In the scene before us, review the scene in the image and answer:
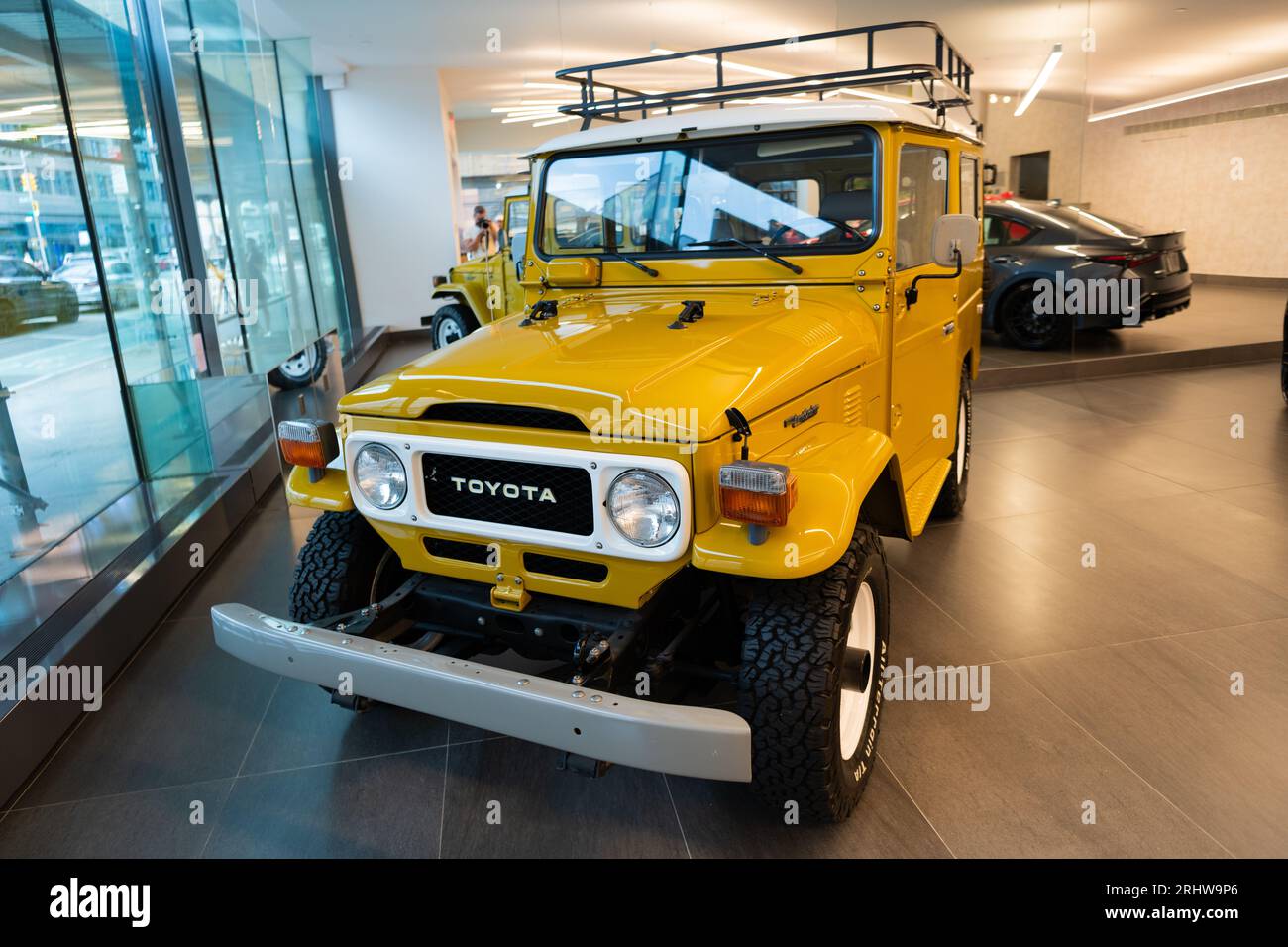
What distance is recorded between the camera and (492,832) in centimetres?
251

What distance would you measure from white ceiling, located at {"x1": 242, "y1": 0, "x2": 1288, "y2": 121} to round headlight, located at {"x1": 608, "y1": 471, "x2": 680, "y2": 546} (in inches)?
298

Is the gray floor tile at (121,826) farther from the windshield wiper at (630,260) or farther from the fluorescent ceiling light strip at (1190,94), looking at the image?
the fluorescent ceiling light strip at (1190,94)

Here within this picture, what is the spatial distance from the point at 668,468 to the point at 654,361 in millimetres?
426

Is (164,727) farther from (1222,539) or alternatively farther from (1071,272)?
(1071,272)

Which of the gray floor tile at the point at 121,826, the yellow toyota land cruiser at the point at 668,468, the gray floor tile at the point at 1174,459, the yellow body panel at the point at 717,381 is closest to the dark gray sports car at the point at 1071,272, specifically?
the gray floor tile at the point at 1174,459

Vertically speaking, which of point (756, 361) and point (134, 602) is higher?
point (756, 361)

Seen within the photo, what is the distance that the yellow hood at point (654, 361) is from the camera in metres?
2.25

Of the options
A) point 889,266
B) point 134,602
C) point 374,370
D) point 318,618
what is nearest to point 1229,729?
point 889,266

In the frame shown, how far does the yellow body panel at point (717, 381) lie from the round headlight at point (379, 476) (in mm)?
84

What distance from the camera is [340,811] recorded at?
262 cm

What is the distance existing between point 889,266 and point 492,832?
2.31 m

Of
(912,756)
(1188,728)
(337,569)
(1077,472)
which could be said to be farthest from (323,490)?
(1077,472)

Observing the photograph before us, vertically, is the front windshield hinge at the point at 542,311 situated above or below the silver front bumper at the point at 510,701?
above
